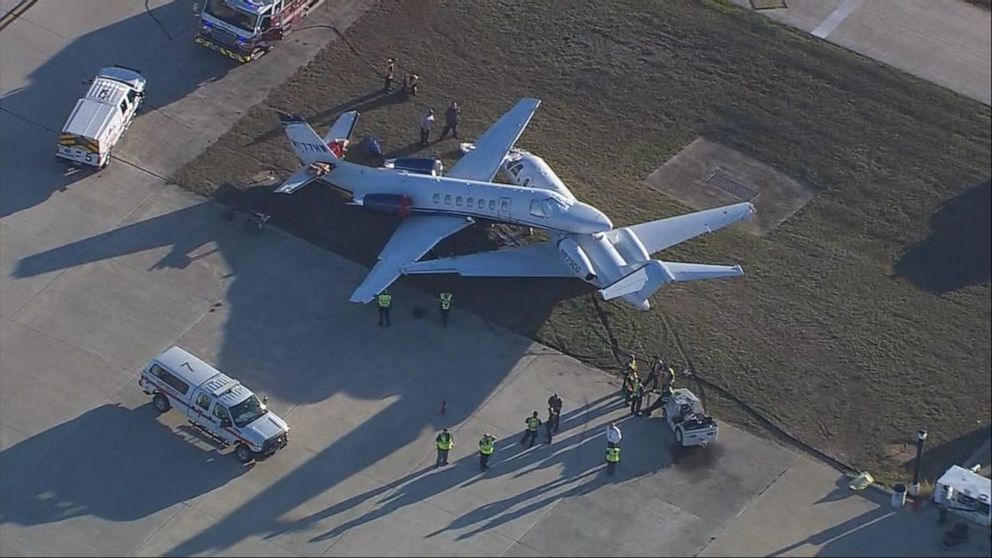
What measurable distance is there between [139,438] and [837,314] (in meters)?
25.3

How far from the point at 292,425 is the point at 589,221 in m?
13.1

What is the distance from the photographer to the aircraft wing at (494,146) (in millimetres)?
75562

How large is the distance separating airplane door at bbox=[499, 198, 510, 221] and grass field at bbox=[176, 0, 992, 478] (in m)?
2.37

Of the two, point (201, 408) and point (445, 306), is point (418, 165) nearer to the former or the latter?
point (445, 306)

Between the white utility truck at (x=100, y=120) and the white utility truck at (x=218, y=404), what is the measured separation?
12805mm

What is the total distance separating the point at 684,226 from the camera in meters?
73.1

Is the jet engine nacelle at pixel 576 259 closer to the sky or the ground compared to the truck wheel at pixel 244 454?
closer to the sky

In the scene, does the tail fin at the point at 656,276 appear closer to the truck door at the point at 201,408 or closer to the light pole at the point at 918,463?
the light pole at the point at 918,463

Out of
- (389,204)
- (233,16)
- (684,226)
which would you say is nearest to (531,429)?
(684,226)

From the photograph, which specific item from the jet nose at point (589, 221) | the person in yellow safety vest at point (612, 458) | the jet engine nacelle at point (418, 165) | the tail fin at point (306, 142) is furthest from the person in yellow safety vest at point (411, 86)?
the person in yellow safety vest at point (612, 458)

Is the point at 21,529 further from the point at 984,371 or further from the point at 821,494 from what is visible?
the point at 984,371

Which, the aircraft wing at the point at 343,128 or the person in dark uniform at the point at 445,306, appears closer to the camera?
the person in dark uniform at the point at 445,306

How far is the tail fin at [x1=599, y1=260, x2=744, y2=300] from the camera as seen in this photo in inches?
2714

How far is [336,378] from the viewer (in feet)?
226
